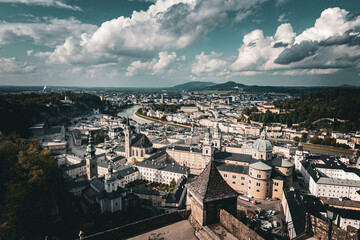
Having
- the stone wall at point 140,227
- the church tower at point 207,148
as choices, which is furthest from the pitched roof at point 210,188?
the church tower at point 207,148

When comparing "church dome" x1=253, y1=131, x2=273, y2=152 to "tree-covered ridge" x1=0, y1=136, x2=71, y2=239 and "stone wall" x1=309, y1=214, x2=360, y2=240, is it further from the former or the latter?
"tree-covered ridge" x1=0, y1=136, x2=71, y2=239

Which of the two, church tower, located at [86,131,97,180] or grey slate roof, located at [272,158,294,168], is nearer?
church tower, located at [86,131,97,180]

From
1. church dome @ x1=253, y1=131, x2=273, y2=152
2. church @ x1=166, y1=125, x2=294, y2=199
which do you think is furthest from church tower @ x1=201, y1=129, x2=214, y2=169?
church dome @ x1=253, y1=131, x2=273, y2=152

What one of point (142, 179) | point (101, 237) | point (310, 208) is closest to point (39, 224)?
point (101, 237)

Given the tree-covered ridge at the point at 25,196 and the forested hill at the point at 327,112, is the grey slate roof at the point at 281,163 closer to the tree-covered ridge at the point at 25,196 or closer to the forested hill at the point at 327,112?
the tree-covered ridge at the point at 25,196

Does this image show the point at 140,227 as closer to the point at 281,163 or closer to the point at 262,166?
the point at 262,166

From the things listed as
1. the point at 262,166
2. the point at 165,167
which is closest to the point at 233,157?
the point at 262,166
